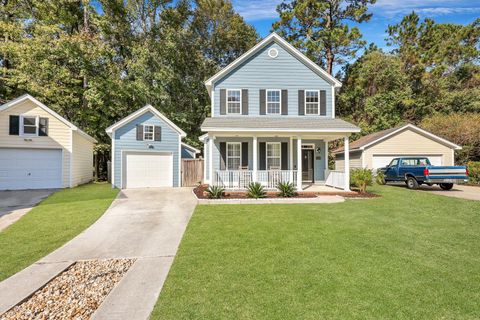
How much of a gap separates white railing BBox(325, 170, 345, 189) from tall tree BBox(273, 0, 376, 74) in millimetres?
16654

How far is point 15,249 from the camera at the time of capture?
5258mm

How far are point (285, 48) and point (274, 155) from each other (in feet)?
20.9

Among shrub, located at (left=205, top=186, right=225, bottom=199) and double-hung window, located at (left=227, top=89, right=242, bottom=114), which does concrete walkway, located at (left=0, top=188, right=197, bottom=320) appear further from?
double-hung window, located at (left=227, top=89, right=242, bottom=114)

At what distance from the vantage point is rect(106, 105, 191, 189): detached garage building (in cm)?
1455

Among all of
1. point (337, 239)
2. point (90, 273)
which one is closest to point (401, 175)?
point (337, 239)

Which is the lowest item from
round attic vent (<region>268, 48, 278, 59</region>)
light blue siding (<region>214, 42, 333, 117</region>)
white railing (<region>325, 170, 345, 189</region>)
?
white railing (<region>325, 170, 345, 189</region>)

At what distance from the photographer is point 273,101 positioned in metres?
14.0

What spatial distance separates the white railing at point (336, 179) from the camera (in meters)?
12.1

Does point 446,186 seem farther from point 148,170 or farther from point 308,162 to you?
point 148,170

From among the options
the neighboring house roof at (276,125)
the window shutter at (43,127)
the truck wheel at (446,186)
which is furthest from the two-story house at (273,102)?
the window shutter at (43,127)

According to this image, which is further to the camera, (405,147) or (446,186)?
(405,147)

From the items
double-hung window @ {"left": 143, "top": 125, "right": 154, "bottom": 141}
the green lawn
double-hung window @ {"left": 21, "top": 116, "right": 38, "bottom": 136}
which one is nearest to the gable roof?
double-hung window @ {"left": 143, "top": 125, "right": 154, "bottom": 141}

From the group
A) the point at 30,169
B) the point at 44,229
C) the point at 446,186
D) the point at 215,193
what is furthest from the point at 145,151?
the point at 446,186

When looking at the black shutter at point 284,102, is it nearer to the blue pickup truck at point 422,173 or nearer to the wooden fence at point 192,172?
the wooden fence at point 192,172
